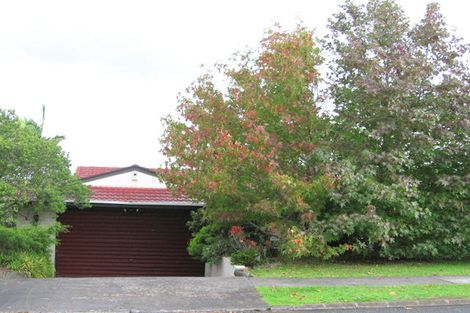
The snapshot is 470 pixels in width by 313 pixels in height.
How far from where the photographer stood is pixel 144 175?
19.2 meters

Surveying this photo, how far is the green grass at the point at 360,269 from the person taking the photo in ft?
36.4

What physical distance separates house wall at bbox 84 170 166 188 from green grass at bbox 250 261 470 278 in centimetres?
772

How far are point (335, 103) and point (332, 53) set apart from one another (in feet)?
4.09

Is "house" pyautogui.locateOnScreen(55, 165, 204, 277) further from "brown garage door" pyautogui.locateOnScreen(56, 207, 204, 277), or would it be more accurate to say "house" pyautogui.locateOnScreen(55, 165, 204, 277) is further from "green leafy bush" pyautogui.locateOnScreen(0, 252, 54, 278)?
"green leafy bush" pyautogui.locateOnScreen(0, 252, 54, 278)

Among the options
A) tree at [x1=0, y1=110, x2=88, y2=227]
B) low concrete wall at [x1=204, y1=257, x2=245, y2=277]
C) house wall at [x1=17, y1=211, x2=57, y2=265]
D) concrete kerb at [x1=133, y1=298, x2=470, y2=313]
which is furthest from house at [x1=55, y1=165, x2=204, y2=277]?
concrete kerb at [x1=133, y1=298, x2=470, y2=313]

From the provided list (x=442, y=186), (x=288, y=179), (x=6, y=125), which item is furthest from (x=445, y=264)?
(x=6, y=125)

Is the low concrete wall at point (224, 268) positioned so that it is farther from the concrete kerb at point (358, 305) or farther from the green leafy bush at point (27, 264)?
the green leafy bush at point (27, 264)

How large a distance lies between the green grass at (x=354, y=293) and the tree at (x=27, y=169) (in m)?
6.03

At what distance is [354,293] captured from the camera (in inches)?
348

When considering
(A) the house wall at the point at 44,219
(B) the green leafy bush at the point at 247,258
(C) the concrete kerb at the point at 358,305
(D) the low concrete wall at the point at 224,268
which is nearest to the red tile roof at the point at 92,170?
(A) the house wall at the point at 44,219

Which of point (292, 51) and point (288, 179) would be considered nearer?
point (288, 179)

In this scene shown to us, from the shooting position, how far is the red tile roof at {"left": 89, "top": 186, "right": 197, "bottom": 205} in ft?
56.5

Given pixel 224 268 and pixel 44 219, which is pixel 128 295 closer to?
pixel 224 268

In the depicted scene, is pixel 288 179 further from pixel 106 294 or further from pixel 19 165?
pixel 19 165
